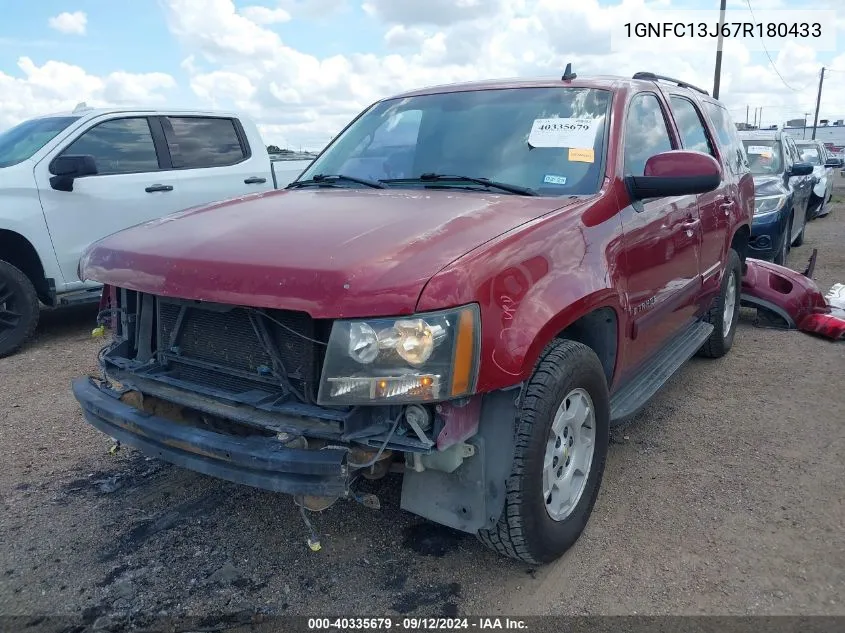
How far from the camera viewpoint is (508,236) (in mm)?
2439

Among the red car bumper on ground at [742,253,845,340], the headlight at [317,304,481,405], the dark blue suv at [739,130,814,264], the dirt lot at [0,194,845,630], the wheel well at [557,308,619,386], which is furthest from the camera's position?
the dark blue suv at [739,130,814,264]

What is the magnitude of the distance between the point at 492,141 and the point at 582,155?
17.6 inches

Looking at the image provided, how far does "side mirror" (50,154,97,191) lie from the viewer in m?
5.54

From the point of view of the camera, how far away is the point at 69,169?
5.55 m

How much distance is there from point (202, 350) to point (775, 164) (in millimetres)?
9266

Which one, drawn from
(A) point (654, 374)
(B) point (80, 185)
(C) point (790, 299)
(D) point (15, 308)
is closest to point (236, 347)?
(A) point (654, 374)

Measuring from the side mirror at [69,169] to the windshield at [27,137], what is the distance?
31 centimetres

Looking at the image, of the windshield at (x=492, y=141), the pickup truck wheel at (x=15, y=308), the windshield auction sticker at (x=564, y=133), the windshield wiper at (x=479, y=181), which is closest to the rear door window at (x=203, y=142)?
the pickup truck wheel at (x=15, y=308)

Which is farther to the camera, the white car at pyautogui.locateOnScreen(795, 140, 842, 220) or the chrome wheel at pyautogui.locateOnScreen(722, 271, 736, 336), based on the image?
the white car at pyautogui.locateOnScreen(795, 140, 842, 220)

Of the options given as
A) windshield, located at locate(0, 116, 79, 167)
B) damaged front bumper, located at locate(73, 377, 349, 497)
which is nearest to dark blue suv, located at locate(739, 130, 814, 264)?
damaged front bumper, located at locate(73, 377, 349, 497)

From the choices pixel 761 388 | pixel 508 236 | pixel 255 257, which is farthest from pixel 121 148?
pixel 761 388

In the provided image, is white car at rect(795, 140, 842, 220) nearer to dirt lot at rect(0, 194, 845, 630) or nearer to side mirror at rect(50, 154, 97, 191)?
dirt lot at rect(0, 194, 845, 630)

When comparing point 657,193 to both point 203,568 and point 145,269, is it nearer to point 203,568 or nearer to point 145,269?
point 145,269

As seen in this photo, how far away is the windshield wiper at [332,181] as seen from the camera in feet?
11.3
